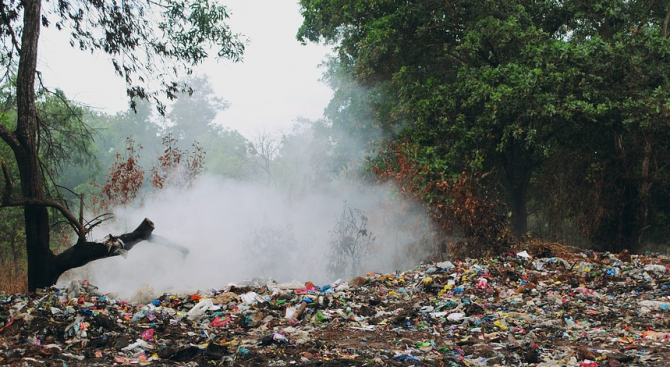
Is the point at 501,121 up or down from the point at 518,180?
up

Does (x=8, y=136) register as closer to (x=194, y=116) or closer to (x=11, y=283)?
(x=11, y=283)

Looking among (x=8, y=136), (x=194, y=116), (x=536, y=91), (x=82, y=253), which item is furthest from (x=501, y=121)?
(x=194, y=116)

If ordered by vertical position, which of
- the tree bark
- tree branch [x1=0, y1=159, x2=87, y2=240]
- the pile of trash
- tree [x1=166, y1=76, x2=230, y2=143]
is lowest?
the pile of trash

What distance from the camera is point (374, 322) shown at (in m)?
5.66

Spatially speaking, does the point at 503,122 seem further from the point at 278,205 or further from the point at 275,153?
the point at 275,153

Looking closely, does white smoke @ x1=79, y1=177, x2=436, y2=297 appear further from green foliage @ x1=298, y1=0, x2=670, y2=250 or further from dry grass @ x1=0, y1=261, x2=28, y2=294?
green foliage @ x1=298, y1=0, x2=670, y2=250

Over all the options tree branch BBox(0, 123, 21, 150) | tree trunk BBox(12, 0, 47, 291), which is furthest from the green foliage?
tree branch BBox(0, 123, 21, 150)

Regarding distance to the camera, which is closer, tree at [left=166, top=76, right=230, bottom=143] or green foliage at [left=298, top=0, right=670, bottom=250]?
green foliage at [left=298, top=0, right=670, bottom=250]

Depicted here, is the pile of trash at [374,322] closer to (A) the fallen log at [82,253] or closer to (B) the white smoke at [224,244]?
(A) the fallen log at [82,253]

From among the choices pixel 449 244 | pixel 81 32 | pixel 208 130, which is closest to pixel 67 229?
pixel 81 32

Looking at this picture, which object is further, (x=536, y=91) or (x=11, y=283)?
(x=536, y=91)

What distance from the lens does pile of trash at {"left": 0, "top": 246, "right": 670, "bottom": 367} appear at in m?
4.24

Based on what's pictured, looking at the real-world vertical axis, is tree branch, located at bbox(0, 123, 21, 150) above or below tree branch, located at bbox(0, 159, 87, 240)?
above

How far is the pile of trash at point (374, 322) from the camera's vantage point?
4.24 meters
